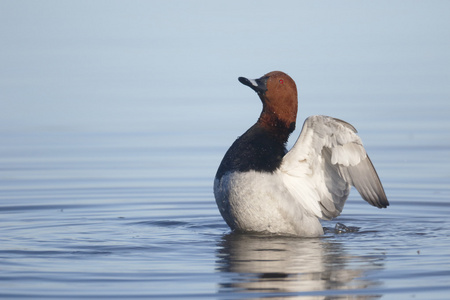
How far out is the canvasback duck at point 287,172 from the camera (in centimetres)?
876

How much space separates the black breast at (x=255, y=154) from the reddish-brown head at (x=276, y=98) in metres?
0.16

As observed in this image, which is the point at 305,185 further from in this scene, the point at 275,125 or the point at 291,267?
the point at 291,267

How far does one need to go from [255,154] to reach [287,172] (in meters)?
0.43

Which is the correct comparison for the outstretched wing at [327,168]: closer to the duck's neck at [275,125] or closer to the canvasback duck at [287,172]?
the canvasback duck at [287,172]

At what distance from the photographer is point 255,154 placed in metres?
8.95

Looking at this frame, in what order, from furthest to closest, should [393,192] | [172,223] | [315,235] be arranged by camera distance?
[393,192], [172,223], [315,235]

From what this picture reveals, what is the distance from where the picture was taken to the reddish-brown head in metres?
9.34

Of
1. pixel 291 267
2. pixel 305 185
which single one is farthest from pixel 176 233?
pixel 291 267

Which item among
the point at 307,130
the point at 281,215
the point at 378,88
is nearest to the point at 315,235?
the point at 281,215

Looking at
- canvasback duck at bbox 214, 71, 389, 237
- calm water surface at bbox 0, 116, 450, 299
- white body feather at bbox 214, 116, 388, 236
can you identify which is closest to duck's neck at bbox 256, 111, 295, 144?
canvasback duck at bbox 214, 71, 389, 237

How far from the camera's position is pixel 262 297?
672 centimetres

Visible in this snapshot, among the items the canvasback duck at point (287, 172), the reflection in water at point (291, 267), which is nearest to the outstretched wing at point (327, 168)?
the canvasback duck at point (287, 172)

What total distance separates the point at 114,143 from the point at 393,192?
16.5 feet

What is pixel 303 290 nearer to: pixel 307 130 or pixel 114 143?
pixel 307 130
